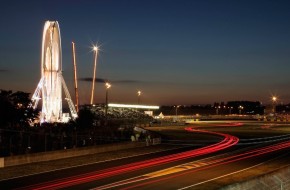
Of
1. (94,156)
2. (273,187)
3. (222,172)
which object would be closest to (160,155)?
(94,156)

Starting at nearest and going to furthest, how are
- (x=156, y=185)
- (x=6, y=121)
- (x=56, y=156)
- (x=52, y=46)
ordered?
(x=156, y=185)
(x=56, y=156)
(x=6, y=121)
(x=52, y=46)

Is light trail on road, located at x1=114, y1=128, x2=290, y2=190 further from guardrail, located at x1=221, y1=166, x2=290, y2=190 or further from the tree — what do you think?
the tree

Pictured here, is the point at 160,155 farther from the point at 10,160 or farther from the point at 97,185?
the point at 97,185

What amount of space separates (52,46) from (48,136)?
36756 mm

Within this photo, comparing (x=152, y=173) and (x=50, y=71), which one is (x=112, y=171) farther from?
(x=50, y=71)

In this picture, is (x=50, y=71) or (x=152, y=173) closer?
(x=152, y=173)

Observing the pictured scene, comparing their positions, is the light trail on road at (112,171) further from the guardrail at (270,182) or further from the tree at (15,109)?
the tree at (15,109)

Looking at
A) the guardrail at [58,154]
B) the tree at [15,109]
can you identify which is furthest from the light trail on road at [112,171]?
the tree at [15,109]

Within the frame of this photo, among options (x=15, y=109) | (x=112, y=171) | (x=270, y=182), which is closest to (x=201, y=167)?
→ (x=112, y=171)

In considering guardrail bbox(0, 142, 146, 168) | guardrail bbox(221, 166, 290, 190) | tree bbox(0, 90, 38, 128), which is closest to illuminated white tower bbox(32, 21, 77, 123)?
tree bbox(0, 90, 38, 128)

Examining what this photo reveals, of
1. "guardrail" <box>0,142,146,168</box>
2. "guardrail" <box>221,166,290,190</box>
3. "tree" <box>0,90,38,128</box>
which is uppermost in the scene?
"tree" <box>0,90,38,128</box>

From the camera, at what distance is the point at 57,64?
71.7 m

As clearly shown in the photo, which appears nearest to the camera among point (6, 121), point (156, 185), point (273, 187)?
point (273, 187)

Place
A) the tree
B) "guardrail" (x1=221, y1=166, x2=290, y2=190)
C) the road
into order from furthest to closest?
1. the tree
2. the road
3. "guardrail" (x1=221, y1=166, x2=290, y2=190)
